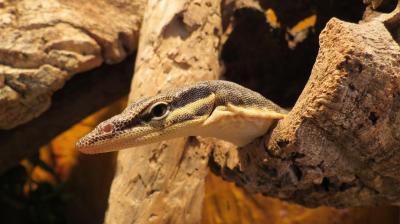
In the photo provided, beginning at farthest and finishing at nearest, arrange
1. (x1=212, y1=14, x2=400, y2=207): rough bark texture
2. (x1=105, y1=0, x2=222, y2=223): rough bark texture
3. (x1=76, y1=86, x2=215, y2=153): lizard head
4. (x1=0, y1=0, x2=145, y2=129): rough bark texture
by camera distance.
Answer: (x1=0, y1=0, x2=145, y2=129): rough bark texture, (x1=105, y1=0, x2=222, y2=223): rough bark texture, (x1=76, y1=86, x2=215, y2=153): lizard head, (x1=212, y1=14, x2=400, y2=207): rough bark texture

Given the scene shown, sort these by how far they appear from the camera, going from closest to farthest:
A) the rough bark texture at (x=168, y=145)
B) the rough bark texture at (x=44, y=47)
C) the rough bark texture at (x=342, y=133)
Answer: the rough bark texture at (x=342, y=133) → the rough bark texture at (x=168, y=145) → the rough bark texture at (x=44, y=47)

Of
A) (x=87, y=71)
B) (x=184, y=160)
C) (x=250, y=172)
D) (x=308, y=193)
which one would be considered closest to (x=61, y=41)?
(x=87, y=71)

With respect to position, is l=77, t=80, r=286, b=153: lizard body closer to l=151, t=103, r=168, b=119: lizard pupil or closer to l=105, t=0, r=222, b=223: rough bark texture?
l=151, t=103, r=168, b=119: lizard pupil

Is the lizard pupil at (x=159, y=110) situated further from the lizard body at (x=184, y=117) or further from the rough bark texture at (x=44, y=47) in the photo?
the rough bark texture at (x=44, y=47)

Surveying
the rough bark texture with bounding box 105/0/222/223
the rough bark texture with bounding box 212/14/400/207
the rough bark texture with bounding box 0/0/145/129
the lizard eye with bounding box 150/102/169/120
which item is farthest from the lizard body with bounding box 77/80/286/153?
the rough bark texture with bounding box 0/0/145/129

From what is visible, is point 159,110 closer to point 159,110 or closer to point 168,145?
point 159,110

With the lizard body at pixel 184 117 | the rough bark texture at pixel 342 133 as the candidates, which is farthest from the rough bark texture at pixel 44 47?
the rough bark texture at pixel 342 133

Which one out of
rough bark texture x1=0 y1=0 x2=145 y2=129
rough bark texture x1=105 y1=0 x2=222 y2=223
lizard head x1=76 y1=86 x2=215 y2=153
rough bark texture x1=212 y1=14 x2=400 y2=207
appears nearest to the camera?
rough bark texture x1=212 y1=14 x2=400 y2=207

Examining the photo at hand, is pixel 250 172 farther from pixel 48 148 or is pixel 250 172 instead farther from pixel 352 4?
pixel 48 148
